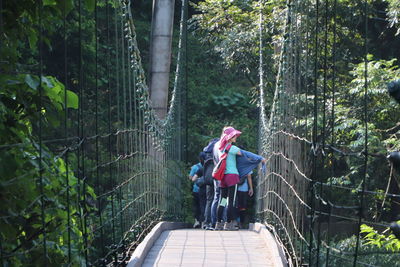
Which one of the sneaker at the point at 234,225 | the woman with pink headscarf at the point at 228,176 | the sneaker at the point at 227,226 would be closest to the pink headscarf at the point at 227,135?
the woman with pink headscarf at the point at 228,176

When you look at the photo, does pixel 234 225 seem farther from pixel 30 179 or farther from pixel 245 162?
pixel 30 179

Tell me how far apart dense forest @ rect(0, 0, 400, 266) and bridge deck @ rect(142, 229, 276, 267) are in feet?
0.77

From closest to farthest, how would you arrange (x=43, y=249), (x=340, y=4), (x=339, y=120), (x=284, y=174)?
1. (x=43, y=249)
2. (x=284, y=174)
3. (x=339, y=120)
4. (x=340, y=4)

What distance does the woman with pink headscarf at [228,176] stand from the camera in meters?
6.68

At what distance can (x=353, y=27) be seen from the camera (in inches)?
337

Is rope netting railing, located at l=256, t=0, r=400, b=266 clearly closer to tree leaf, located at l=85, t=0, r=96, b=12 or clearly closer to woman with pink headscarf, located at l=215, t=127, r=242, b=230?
woman with pink headscarf, located at l=215, t=127, r=242, b=230

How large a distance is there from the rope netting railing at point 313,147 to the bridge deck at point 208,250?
0.16m

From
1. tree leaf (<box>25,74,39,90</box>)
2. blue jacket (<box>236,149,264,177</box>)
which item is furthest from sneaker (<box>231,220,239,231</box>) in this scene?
tree leaf (<box>25,74,39,90</box>)

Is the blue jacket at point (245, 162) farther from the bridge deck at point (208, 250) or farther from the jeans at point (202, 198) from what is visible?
the jeans at point (202, 198)

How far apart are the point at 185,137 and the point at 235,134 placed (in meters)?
6.86

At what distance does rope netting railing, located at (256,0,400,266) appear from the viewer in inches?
119

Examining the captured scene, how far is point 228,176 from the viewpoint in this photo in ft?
22.1

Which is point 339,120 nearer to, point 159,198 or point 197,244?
point 159,198

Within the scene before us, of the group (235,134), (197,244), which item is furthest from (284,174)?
(235,134)
